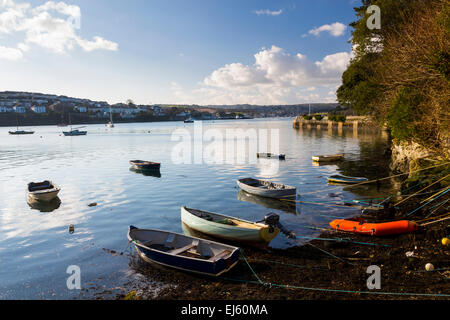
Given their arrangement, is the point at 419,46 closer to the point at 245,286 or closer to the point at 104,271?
the point at 245,286

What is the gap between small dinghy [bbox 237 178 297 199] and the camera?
80.9 feet

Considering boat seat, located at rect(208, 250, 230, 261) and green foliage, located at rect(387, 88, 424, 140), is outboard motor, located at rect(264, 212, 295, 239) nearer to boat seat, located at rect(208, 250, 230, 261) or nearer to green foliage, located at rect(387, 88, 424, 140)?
boat seat, located at rect(208, 250, 230, 261)

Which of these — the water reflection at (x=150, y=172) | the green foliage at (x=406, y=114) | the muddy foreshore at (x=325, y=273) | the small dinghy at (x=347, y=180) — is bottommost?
the muddy foreshore at (x=325, y=273)

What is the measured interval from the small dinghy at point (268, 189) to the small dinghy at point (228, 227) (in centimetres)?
780

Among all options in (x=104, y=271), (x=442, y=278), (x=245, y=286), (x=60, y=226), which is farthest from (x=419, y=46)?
(x=60, y=226)

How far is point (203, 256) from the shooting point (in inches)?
Result: 564

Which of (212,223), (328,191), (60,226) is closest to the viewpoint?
(212,223)

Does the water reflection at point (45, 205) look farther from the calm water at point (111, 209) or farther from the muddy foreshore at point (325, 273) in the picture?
the muddy foreshore at point (325, 273)

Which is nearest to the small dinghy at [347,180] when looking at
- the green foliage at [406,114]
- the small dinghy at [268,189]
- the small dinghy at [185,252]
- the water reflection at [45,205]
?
the green foliage at [406,114]

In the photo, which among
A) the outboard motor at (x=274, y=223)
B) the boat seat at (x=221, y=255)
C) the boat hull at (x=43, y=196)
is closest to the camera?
the boat seat at (x=221, y=255)

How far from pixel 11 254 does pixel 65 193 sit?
47.4 feet

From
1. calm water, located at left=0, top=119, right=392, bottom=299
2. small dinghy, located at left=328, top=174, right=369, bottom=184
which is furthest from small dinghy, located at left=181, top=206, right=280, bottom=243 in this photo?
small dinghy, located at left=328, top=174, right=369, bottom=184

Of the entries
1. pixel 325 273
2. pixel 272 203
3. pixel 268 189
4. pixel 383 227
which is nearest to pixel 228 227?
pixel 325 273

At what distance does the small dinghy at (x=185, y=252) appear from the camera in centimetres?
1275
